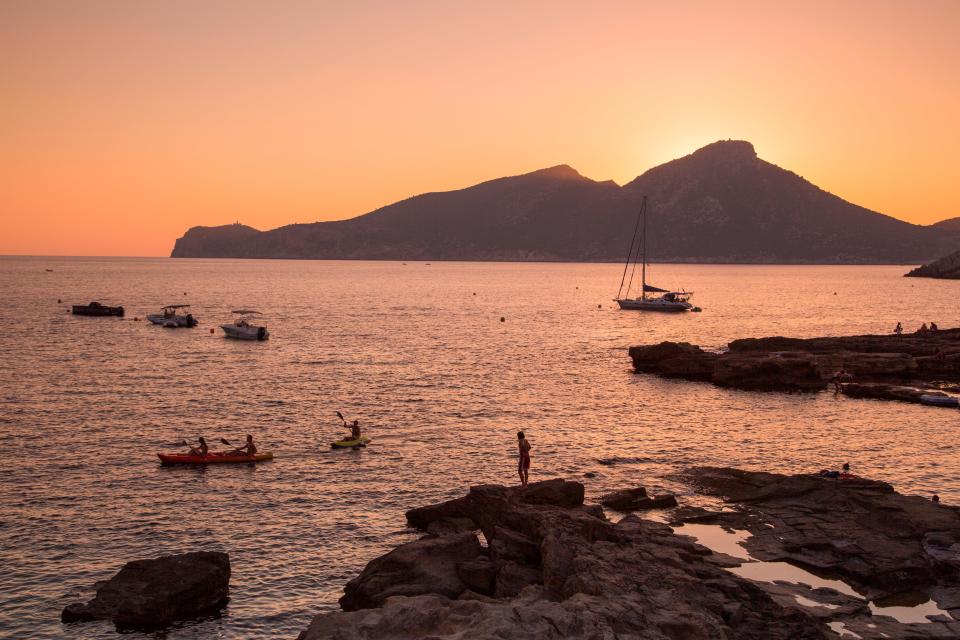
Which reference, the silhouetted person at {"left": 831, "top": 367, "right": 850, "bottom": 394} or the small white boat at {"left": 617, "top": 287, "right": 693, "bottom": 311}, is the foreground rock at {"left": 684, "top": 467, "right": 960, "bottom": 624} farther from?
the small white boat at {"left": 617, "top": 287, "right": 693, "bottom": 311}

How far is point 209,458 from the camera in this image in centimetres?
3538

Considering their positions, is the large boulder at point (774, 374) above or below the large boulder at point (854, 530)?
above

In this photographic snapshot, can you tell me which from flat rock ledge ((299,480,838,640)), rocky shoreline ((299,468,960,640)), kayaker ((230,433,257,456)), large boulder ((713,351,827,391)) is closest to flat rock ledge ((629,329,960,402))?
large boulder ((713,351,827,391))

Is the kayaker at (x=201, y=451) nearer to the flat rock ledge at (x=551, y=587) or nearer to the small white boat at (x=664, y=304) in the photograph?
the flat rock ledge at (x=551, y=587)

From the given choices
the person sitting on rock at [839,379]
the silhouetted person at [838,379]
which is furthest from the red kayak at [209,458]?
the person sitting on rock at [839,379]

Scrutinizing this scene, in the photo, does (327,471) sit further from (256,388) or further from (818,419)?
(818,419)

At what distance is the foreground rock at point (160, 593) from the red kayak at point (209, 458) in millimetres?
14180

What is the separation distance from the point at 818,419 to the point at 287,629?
124 feet

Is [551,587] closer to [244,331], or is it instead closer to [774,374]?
[774,374]

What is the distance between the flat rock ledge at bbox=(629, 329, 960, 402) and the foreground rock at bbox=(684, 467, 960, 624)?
2852cm

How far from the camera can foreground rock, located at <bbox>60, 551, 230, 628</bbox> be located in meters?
19.8

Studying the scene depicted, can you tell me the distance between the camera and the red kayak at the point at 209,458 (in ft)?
115

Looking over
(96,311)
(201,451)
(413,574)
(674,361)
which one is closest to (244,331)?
(96,311)

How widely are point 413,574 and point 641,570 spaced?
20.6ft
